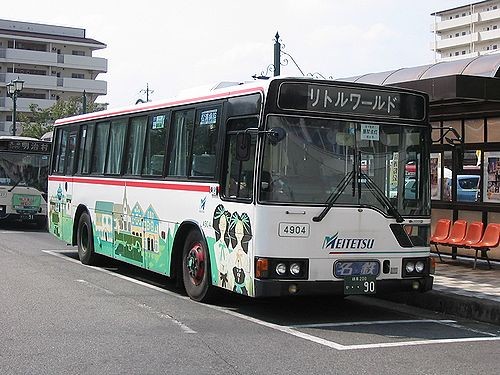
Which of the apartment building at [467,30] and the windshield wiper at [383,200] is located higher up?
the apartment building at [467,30]

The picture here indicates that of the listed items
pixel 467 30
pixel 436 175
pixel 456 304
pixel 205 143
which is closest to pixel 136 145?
pixel 205 143

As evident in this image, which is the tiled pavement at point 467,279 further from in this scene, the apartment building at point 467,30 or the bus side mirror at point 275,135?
the apartment building at point 467,30

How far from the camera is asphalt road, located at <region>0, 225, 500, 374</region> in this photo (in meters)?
6.84

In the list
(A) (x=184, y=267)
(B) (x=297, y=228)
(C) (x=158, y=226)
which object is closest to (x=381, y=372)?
(B) (x=297, y=228)

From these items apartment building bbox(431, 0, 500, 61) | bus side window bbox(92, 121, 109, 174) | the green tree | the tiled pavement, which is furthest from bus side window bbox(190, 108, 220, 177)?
apartment building bbox(431, 0, 500, 61)

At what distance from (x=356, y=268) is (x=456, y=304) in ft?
6.41

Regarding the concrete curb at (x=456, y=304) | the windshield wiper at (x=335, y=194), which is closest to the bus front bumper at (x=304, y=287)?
the windshield wiper at (x=335, y=194)

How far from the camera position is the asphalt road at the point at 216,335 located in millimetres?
6836

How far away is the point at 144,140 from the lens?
40.1 feet

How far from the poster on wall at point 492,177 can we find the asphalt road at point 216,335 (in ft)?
12.9

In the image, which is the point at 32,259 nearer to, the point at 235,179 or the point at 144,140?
the point at 144,140

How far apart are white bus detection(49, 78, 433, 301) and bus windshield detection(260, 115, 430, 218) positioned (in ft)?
0.05

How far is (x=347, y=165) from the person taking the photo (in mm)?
9016

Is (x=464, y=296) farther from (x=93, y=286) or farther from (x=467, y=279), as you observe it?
(x=93, y=286)
